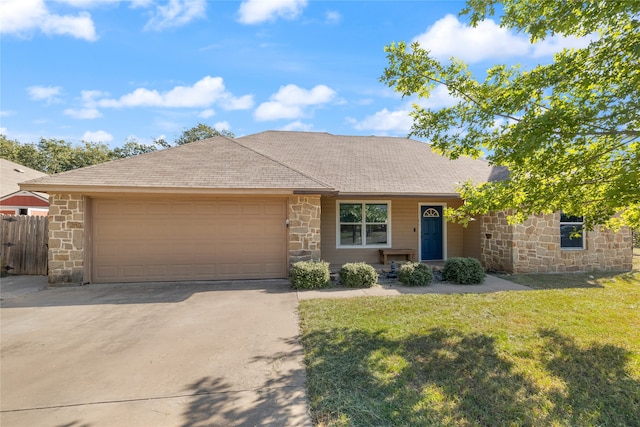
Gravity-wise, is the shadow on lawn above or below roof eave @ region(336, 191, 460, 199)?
below

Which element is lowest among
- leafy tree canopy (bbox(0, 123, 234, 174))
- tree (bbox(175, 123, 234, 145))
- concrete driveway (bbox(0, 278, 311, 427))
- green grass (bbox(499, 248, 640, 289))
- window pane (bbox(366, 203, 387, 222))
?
concrete driveway (bbox(0, 278, 311, 427))

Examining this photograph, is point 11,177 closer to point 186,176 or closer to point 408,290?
point 186,176

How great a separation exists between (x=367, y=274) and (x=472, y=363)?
13.6ft

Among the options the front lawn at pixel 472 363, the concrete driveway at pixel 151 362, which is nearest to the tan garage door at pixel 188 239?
the concrete driveway at pixel 151 362

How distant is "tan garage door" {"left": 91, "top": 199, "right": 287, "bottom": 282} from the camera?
8.06 m

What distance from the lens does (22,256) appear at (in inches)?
364

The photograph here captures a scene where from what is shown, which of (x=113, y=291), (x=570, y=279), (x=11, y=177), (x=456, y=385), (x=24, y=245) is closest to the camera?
(x=456, y=385)

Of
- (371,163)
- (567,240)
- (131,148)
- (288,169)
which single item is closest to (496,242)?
(567,240)

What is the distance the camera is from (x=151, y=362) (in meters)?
3.74

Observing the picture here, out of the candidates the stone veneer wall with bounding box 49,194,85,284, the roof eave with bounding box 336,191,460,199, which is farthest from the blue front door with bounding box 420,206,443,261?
the stone veneer wall with bounding box 49,194,85,284

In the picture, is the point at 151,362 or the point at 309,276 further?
the point at 309,276

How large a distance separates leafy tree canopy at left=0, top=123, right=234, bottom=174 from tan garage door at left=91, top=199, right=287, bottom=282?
86.5 feet

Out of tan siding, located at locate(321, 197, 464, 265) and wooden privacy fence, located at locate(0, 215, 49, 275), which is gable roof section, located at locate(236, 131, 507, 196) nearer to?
tan siding, located at locate(321, 197, 464, 265)

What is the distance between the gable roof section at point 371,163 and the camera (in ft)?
32.3
